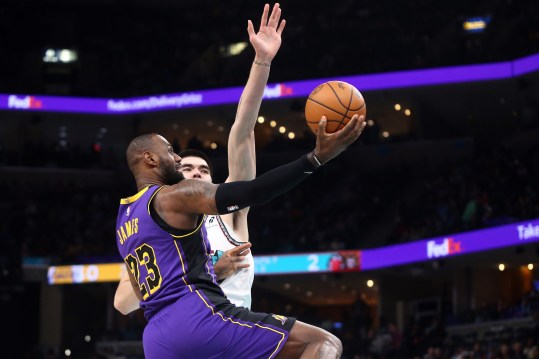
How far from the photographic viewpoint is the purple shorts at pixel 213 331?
15.5ft

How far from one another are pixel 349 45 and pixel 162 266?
2539 cm

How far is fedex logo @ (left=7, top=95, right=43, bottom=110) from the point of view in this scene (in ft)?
99.9

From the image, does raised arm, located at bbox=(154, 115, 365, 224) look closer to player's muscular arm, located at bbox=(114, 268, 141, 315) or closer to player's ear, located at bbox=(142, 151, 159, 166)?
player's ear, located at bbox=(142, 151, 159, 166)

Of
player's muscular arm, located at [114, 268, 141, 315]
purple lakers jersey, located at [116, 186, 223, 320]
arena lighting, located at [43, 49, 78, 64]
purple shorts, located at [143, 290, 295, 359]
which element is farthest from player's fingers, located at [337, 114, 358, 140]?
arena lighting, located at [43, 49, 78, 64]

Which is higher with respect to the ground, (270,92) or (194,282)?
(270,92)

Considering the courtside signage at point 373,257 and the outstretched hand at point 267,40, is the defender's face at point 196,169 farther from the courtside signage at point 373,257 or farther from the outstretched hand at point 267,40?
the courtside signage at point 373,257

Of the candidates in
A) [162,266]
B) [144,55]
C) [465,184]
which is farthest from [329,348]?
[144,55]

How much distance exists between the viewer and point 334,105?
16.5ft

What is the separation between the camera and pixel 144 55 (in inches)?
1351

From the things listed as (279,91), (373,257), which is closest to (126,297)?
(373,257)

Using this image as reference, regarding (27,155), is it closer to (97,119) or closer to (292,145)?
(97,119)

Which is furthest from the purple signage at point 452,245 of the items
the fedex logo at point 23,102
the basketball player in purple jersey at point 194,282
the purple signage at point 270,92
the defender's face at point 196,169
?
the basketball player in purple jersey at point 194,282

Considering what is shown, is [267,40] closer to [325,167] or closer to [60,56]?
[325,167]

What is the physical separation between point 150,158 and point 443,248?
1856cm
